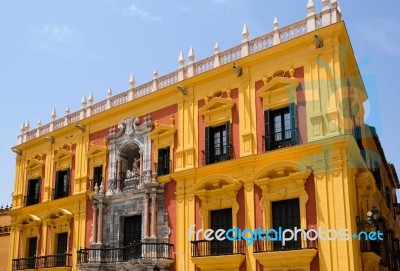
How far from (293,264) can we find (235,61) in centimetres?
829

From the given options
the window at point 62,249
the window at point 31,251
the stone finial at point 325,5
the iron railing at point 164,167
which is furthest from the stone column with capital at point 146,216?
the stone finial at point 325,5

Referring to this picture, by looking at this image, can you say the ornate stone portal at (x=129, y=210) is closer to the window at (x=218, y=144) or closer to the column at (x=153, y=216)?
the column at (x=153, y=216)

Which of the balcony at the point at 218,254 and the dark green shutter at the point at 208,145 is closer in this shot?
the balcony at the point at 218,254

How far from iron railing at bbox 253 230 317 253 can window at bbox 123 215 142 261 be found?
5.77m

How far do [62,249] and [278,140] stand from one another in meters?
13.2

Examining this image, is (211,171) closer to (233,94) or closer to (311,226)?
(233,94)

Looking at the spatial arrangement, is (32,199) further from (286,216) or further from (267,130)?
(286,216)

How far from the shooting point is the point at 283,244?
58.4 feet

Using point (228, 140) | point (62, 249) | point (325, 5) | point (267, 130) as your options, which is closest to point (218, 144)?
point (228, 140)

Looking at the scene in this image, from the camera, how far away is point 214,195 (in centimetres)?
2038

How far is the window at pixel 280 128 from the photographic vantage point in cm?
1881

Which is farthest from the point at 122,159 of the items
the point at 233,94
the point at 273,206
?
the point at 273,206

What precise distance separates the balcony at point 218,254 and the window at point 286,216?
1.45 meters

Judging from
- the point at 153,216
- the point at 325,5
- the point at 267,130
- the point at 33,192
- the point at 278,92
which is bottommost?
the point at 153,216
